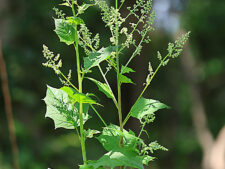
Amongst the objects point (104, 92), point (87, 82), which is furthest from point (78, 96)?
point (87, 82)

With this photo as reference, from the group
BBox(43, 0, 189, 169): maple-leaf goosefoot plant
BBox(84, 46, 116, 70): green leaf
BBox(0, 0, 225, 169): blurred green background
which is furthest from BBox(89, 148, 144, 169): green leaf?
BBox(0, 0, 225, 169): blurred green background

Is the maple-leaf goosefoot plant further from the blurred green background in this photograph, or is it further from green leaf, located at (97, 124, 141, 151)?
the blurred green background

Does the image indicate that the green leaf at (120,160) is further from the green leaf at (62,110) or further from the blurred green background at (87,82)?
the blurred green background at (87,82)

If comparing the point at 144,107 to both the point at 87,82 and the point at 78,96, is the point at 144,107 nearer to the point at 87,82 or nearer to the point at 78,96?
the point at 78,96

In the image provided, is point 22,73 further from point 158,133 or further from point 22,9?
point 158,133

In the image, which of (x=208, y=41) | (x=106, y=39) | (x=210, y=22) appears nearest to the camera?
(x=106, y=39)

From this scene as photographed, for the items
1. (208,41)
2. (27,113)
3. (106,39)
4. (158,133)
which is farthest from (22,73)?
(208,41)
